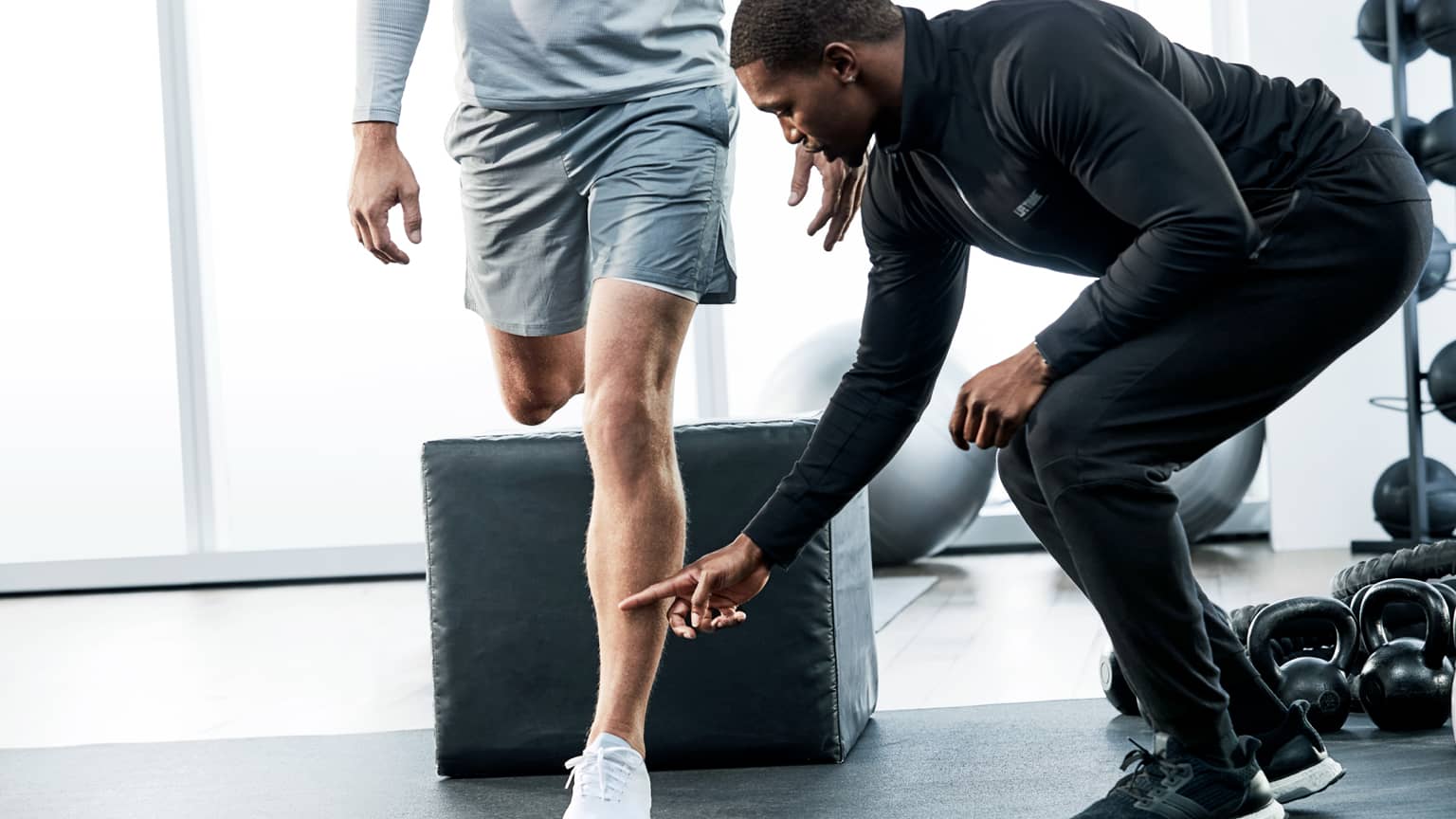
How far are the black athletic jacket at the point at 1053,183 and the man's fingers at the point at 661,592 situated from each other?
0.31 feet

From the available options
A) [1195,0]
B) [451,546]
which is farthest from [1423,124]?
[451,546]

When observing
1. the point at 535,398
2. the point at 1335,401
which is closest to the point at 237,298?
the point at 535,398

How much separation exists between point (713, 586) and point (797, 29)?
59 centimetres

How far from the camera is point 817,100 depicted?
1.56 meters

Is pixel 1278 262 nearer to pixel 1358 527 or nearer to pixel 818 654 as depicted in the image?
pixel 818 654

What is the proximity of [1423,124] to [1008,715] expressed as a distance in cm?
255

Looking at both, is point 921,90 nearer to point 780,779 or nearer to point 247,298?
point 780,779

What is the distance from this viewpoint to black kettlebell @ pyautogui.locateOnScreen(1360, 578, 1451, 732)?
2.15 metres

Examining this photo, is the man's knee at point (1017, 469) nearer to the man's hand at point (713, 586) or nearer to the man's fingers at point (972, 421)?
the man's fingers at point (972, 421)

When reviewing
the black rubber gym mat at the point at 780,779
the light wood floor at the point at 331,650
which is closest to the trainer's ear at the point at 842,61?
the black rubber gym mat at the point at 780,779

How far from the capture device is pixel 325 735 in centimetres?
261

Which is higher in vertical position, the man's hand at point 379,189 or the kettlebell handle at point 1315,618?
the man's hand at point 379,189

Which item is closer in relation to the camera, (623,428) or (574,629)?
(623,428)

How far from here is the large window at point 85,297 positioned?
5094mm
